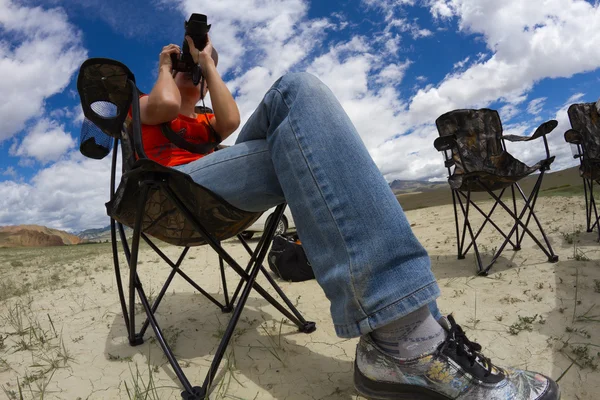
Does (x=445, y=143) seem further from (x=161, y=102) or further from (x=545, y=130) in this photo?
(x=161, y=102)

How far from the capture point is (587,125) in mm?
4047

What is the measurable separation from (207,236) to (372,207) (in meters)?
0.69

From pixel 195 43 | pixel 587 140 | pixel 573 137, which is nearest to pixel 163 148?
pixel 195 43

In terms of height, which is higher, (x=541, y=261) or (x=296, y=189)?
(x=296, y=189)

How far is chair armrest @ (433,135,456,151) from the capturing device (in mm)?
3354

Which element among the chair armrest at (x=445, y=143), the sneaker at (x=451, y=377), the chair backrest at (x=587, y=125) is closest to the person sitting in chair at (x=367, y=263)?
the sneaker at (x=451, y=377)

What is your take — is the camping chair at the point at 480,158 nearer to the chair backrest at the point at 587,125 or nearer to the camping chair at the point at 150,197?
the chair backrest at the point at 587,125

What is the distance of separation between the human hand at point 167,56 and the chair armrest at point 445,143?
2441 mm

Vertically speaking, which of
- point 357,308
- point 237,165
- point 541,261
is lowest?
point 541,261

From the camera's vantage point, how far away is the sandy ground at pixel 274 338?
1.50 metres

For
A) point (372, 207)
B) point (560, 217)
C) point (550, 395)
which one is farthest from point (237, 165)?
point (560, 217)

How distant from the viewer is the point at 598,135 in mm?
4047

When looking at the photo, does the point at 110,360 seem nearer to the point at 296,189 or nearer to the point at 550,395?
the point at 296,189

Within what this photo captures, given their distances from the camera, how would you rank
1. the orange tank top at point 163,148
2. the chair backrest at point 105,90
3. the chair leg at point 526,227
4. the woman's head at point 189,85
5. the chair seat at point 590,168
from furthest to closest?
1. the chair seat at point 590,168
2. the chair leg at point 526,227
3. the woman's head at point 189,85
4. the orange tank top at point 163,148
5. the chair backrest at point 105,90
